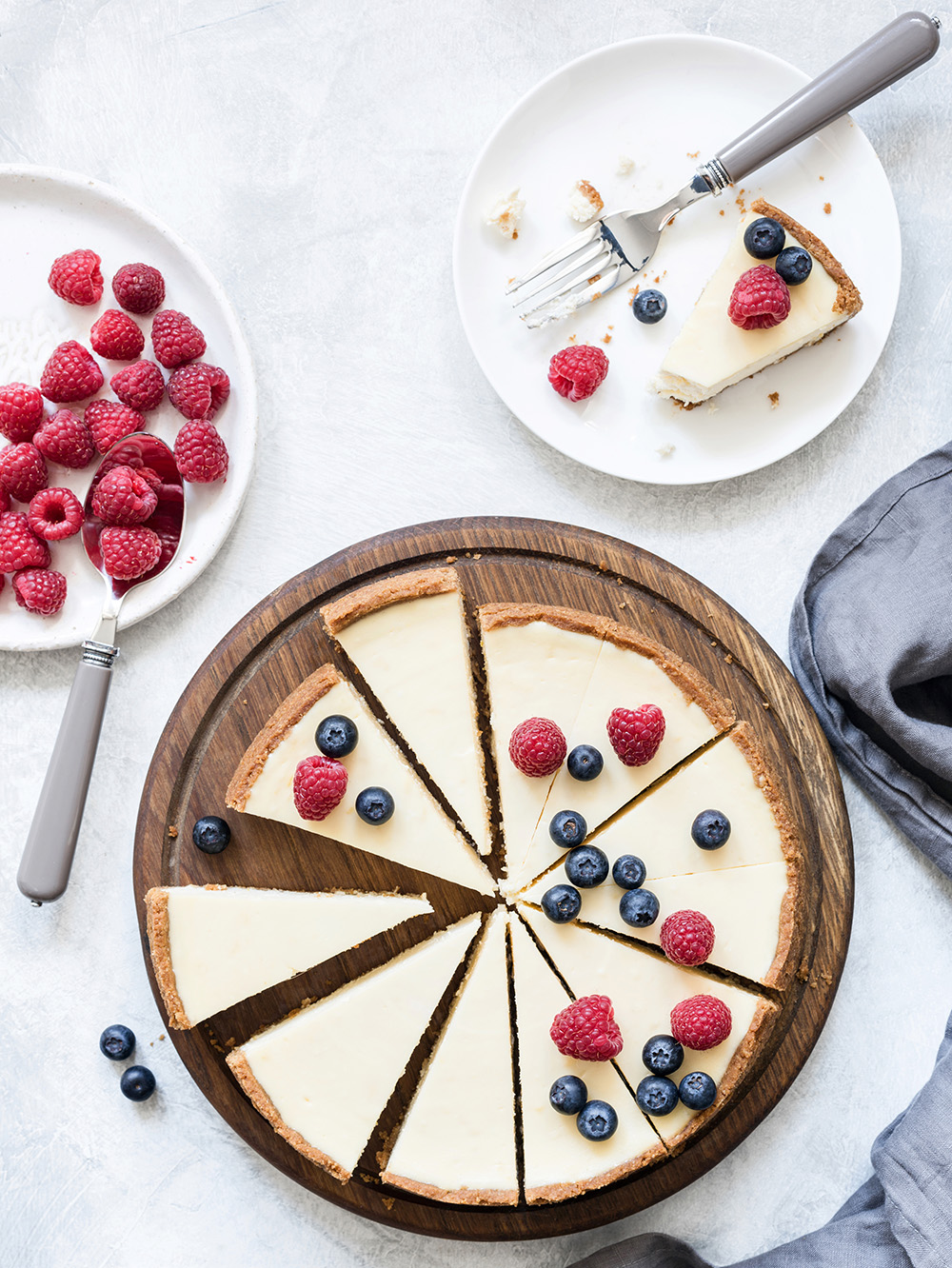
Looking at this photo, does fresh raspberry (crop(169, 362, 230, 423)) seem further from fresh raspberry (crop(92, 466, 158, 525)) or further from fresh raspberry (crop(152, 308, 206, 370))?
fresh raspberry (crop(92, 466, 158, 525))

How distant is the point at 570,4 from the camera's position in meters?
3.24

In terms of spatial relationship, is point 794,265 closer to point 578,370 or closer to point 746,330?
point 746,330

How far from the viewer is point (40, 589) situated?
3.02 meters

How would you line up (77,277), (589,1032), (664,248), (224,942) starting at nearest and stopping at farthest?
1. (589,1032)
2. (224,942)
3. (77,277)
4. (664,248)

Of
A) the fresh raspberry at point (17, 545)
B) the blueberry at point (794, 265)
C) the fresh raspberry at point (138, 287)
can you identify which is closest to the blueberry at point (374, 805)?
the fresh raspberry at point (17, 545)

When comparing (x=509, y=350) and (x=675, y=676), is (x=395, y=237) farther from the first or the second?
(x=675, y=676)

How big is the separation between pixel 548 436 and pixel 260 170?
4.32 ft

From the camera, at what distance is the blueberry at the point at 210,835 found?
9.61 feet

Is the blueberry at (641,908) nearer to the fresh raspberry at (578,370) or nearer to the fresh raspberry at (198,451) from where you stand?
the fresh raspberry at (578,370)

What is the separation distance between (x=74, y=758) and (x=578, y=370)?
6.38 ft

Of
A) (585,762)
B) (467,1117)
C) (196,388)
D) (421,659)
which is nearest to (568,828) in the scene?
(585,762)

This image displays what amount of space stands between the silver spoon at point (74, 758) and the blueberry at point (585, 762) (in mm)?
1437

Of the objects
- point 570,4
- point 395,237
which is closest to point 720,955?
point 395,237

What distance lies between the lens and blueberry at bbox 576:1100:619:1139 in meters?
2.82
